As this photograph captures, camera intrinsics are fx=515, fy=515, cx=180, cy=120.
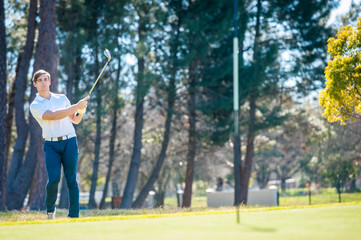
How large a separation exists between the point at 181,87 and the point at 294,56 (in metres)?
5.58

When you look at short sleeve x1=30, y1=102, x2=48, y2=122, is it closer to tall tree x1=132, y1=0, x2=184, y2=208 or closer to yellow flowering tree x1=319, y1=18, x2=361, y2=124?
yellow flowering tree x1=319, y1=18, x2=361, y2=124

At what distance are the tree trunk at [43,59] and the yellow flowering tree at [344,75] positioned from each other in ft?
24.6

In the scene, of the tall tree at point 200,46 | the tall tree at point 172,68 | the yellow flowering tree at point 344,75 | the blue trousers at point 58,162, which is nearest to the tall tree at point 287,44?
the tall tree at point 200,46

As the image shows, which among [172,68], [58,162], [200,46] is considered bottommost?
[58,162]

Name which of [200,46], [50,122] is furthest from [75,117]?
[200,46]

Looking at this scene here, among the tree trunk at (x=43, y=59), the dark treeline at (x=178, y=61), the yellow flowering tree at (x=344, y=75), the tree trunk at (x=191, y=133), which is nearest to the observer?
the yellow flowering tree at (x=344, y=75)

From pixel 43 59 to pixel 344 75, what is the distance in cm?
837

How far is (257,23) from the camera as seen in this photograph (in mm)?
21859

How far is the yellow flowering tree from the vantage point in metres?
12.8

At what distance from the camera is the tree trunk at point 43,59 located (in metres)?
14.9

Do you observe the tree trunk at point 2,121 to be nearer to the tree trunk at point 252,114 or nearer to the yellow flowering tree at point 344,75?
the yellow flowering tree at point 344,75

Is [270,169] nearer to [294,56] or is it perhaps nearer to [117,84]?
[294,56]

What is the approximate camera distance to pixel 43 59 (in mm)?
14953

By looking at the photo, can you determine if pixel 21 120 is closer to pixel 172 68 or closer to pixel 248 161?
pixel 172 68
